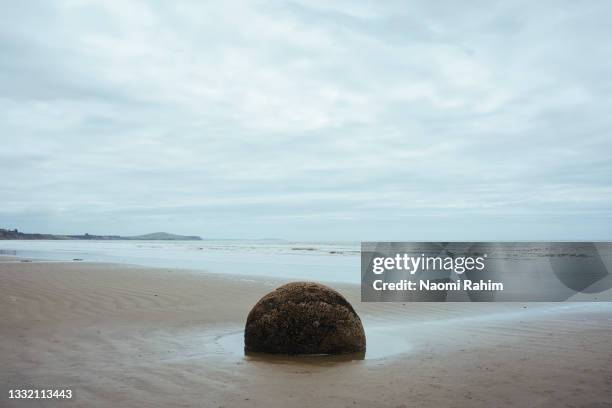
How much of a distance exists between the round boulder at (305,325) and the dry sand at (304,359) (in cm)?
31

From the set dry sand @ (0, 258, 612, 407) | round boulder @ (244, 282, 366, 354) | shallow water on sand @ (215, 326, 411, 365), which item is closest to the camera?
dry sand @ (0, 258, 612, 407)

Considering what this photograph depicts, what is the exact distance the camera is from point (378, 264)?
26703 mm

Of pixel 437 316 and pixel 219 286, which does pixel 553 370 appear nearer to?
pixel 437 316

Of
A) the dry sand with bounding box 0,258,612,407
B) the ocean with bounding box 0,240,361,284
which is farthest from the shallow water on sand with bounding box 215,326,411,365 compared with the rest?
the ocean with bounding box 0,240,361,284

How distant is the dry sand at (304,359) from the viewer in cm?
465

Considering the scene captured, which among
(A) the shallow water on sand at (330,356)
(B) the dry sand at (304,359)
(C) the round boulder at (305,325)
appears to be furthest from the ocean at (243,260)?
(C) the round boulder at (305,325)

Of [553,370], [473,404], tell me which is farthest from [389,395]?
[553,370]

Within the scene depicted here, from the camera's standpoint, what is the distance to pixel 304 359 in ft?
20.7

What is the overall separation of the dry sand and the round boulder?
1.01 feet

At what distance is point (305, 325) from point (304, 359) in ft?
1.54

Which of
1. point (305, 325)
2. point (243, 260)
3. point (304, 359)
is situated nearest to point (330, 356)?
point (304, 359)

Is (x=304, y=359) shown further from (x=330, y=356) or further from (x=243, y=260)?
(x=243, y=260)

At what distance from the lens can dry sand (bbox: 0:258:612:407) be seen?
4.65 m

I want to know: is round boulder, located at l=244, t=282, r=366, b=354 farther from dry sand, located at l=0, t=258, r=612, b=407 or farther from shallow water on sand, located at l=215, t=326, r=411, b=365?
dry sand, located at l=0, t=258, r=612, b=407
